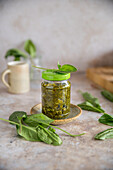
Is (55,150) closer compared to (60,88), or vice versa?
(55,150)

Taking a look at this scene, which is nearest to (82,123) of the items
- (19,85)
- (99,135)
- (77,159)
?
(99,135)

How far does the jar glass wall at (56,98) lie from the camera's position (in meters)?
0.75

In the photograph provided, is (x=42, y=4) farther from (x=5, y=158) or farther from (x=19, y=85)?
(x=5, y=158)

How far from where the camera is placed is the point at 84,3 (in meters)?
1.42

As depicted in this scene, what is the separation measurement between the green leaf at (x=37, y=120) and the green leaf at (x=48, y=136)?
0.08ft

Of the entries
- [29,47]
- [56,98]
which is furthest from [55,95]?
[29,47]

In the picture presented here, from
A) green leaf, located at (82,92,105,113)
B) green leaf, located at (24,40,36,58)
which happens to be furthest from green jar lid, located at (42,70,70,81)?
green leaf, located at (24,40,36,58)

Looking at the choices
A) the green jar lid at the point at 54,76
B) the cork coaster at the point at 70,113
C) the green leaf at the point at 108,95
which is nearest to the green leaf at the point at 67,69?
the green jar lid at the point at 54,76

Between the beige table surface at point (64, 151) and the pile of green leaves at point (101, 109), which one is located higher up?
the pile of green leaves at point (101, 109)

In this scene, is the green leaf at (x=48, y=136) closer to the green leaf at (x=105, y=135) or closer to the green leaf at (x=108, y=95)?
the green leaf at (x=105, y=135)

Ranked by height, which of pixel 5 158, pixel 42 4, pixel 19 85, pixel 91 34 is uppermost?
pixel 42 4

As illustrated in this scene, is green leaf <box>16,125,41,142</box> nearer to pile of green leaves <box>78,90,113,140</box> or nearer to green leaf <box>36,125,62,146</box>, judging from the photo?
green leaf <box>36,125,62,146</box>

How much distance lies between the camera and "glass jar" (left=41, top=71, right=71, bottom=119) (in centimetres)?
74

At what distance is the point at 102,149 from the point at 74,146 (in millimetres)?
80
